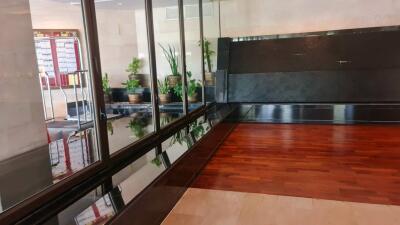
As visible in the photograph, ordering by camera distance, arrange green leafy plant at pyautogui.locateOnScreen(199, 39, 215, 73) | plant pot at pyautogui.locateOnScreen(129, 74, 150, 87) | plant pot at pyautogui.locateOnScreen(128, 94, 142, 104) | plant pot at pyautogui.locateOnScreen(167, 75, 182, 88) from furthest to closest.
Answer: plant pot at pyautogui.locateOnScreen(129, 74, 150, 87), green leafy plant at pyautogui.locateOnScreen(199, 39, 215, 73), plant pot at pyautogui.locateOnScreen(128, 94, 142, 104), plant pot at pyautogui.locateOnScreen(167, 75, 182, 88)

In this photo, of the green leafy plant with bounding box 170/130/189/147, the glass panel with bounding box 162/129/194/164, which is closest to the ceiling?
the green leafy plant with bounding box 170/130/189/147

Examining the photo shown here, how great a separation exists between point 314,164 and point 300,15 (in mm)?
3279

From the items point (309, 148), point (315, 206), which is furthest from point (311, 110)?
point (315, 206)

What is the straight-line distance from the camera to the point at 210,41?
18.1 ft

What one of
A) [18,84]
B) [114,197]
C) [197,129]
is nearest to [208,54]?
[197,129]

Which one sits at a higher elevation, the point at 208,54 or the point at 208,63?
the point at 208,54

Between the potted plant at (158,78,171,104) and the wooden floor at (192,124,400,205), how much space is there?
46.8 inches

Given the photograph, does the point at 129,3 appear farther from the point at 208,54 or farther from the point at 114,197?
the point at 114,197

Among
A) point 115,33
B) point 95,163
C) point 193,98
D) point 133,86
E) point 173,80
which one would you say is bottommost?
point 95,163

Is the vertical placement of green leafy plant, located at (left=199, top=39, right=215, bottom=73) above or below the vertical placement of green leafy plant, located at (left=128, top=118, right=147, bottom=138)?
above

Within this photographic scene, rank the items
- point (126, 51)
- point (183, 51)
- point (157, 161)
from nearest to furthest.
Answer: point (157, 161) → point (183, 51) → point (126, 51)

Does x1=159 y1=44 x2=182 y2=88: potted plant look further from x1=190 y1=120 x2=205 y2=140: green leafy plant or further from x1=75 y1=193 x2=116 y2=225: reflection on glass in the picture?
x1=75 y1=193 x2=116 y2=225: reflection on glass

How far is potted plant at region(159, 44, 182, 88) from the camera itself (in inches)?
193

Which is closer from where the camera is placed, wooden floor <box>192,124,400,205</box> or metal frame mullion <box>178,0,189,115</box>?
wooden floor <box>192,124,400,205</box>
